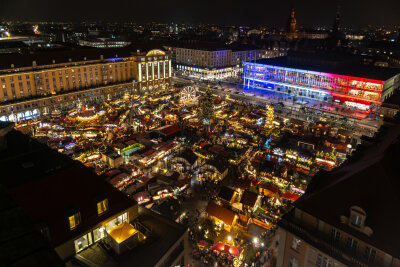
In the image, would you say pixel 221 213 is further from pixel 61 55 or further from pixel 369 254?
pixel 61 55

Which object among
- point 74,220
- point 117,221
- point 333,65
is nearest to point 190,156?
point 117,221

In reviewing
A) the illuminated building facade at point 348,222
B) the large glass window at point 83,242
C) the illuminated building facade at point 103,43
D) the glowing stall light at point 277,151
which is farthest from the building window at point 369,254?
the illuminated building facade at point 103,43

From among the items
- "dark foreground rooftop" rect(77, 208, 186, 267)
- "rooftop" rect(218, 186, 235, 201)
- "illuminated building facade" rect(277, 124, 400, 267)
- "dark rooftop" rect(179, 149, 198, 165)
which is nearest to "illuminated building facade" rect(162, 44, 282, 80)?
"dark rooftop" rect(179, 149, 198, 165)

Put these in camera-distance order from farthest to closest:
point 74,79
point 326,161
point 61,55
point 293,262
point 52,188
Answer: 1. point 74,79
2. point 61,55
3. point 326,161
4. point 293,262
5. point 52,188

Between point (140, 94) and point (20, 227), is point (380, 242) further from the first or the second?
point (140, 94)

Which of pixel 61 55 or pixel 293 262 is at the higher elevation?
pixel 61 55

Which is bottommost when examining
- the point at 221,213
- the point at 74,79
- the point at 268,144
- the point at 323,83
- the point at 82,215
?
the point at 221,213

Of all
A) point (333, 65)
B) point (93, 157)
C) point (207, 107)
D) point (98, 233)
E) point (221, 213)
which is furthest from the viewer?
point (333, 65)

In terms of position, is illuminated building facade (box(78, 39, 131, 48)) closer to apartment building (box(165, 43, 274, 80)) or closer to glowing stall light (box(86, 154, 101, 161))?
apartment building (box(165, 43, 274, 80))
